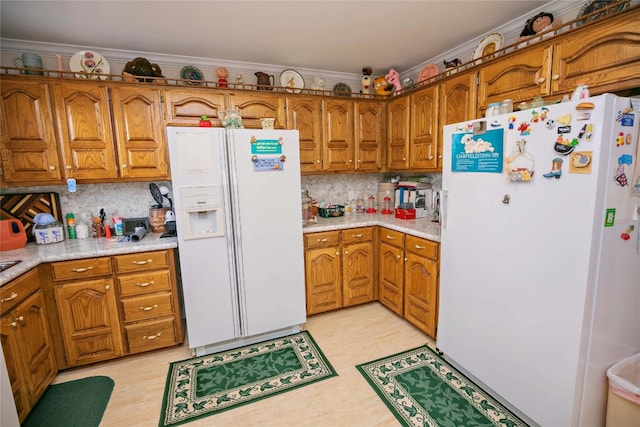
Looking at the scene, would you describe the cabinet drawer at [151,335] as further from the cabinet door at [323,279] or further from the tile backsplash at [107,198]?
the cabinet door at [323,279]

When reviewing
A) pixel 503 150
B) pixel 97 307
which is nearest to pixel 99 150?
pixel 97 307

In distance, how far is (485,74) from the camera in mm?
2176

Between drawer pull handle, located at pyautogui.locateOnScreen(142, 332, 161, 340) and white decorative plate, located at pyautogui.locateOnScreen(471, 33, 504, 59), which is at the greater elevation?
white decorative plate, located at pyautogui.locateOnScreen(471, 33, 504, 59)

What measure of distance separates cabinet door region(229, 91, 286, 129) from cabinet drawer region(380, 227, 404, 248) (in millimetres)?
1417

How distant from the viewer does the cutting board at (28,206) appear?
7.66 ft

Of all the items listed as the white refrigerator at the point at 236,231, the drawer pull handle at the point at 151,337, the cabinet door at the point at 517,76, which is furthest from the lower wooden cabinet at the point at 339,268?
the cabinet door at the point at 517,76

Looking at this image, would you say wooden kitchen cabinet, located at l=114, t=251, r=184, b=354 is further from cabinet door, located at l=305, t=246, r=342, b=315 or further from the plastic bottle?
cabinet door, located at l=305, t=246, r=342, b=315

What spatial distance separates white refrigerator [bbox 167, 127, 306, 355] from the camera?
2.12 m

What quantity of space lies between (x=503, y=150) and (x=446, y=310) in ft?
3.80

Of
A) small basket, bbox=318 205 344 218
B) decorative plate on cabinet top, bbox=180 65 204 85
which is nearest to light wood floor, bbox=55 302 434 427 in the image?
small basket, bbox=318 205 344 218

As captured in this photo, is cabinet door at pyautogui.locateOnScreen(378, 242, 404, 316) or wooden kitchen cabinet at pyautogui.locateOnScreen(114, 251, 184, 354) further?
cabinet door at pyautogui.locateOnScreen(378, 242, 404, 316)

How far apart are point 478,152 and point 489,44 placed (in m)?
1.26

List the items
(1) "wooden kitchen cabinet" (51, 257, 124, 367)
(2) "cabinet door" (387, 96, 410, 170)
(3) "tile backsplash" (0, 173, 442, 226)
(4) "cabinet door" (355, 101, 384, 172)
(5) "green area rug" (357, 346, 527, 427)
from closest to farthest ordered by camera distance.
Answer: (5) "green area rug" (357, 346, 527, 427), (1) "wooden kitchen cabinet" (51, 257, 124, 367), (3) "tile backsplash" (0, 173, 442, 226), (2) "cabinet door" (387, 96, 410, 170), (4) "cabinet door" (355, 101, 384, 172)

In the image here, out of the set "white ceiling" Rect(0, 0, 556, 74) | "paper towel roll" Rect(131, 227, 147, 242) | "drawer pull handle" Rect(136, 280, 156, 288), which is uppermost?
"white ceiling" Rect(0, 0, 556, 74)
